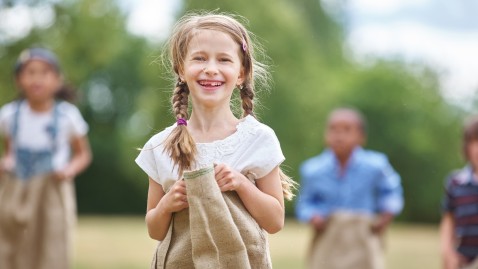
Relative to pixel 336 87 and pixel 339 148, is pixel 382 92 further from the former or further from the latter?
pixel 339 148

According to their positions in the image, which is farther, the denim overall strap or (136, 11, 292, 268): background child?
the denim overall strap

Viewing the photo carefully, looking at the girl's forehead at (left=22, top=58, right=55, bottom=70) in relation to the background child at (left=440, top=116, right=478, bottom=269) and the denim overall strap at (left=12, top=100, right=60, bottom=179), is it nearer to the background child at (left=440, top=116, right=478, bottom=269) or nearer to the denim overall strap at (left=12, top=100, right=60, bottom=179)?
the denim overall strap at (left=12, top=100, right=60, bottom=179)

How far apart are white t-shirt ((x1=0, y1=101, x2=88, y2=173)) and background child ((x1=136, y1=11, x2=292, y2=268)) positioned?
3.94 m

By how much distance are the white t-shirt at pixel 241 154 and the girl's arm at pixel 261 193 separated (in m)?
0.05

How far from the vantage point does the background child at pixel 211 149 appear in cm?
359

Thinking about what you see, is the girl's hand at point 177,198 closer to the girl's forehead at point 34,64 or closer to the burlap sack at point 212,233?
the burlap sack at point 212,233

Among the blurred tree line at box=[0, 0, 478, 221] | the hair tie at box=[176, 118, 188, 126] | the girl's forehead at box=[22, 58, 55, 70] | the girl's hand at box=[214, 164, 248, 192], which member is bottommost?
the girl's hand at box=[214, 164, 248, 192]

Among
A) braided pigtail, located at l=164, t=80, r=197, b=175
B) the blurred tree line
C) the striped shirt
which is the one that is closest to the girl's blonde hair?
braided pigtail, located at l=164, t=80, r=197, b=175

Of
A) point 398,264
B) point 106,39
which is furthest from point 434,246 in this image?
point 106,39

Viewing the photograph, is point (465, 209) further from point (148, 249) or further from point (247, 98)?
point (148, 249)

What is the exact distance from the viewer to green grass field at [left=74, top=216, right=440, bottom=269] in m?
13.4

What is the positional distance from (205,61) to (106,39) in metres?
10.9

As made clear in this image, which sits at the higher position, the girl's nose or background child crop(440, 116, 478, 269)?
the girl's nose

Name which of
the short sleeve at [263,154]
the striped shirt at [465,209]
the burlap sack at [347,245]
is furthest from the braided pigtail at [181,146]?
the burlap sack at [347,245]
